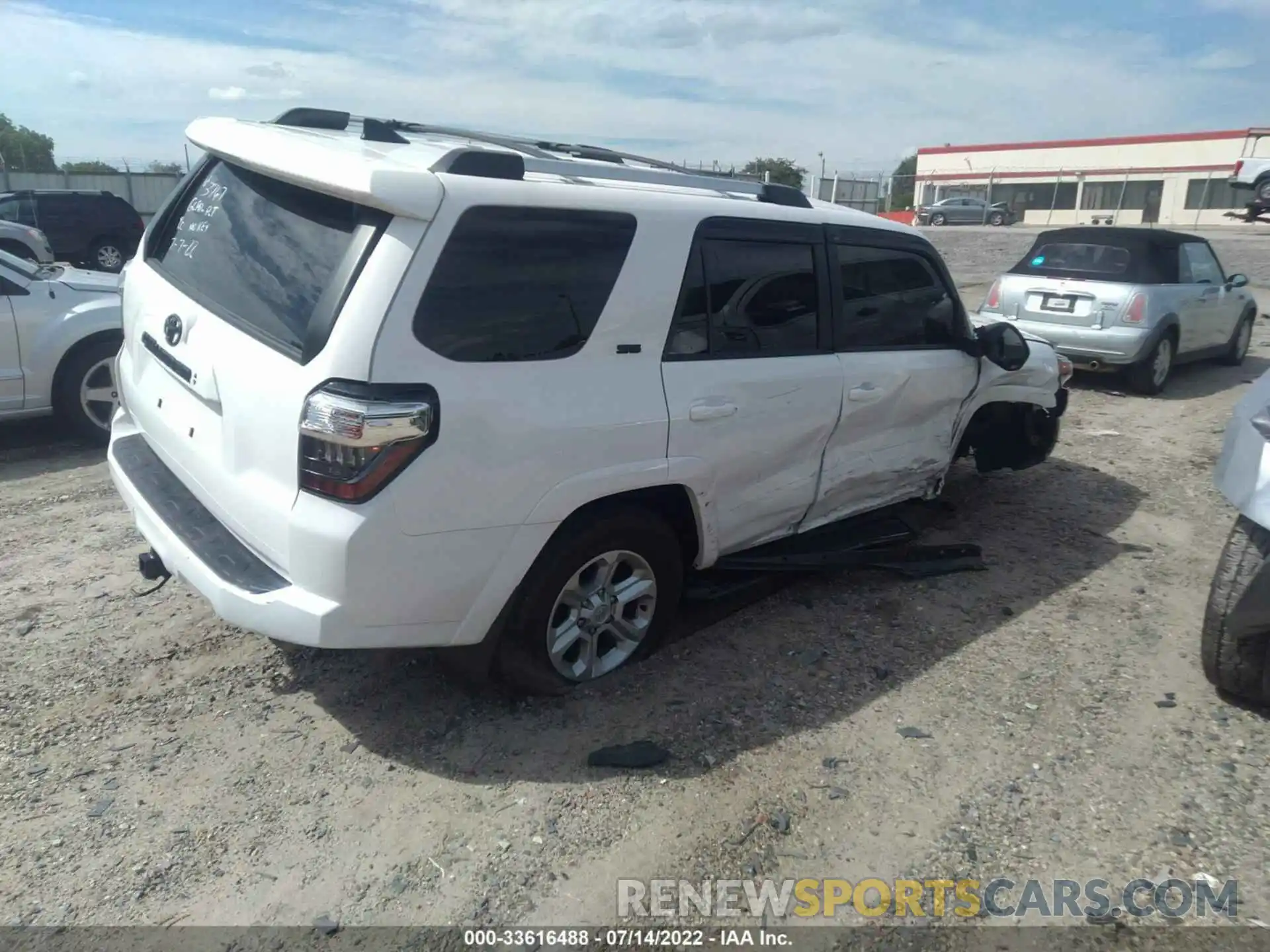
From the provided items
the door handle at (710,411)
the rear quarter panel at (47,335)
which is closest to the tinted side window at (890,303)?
the door handle at (710,411)

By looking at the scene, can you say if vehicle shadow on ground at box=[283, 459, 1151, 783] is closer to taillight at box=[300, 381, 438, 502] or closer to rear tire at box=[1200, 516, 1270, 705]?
rear tire at box=[1200, 516, 1270, 705]

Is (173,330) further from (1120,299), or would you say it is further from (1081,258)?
(1081,258)

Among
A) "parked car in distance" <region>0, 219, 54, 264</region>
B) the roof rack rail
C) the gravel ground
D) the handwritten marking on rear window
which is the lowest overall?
the gravel ground

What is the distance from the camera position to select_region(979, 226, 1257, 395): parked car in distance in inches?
367

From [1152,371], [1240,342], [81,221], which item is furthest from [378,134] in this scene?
[81,221]

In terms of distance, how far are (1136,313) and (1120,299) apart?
204 mm

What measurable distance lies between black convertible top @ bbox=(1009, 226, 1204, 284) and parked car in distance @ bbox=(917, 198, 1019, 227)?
33.3m

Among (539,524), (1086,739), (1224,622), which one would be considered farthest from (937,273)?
(539,524)

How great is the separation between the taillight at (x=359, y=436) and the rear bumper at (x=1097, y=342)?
25.9ft

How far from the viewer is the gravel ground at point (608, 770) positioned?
2682mm

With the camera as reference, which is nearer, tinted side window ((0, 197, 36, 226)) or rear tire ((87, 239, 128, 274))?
tinted side window ((0, 197, 36, 226))

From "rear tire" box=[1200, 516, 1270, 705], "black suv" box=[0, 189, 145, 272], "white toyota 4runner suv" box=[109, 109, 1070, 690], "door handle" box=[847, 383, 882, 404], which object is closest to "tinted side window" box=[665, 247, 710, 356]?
"white toyota 4runner suv" box=[109, 109, 1070, 690]

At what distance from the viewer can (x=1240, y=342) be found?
11281 millimetres

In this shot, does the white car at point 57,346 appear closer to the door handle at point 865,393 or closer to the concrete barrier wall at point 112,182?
the door handle at point 865,393
